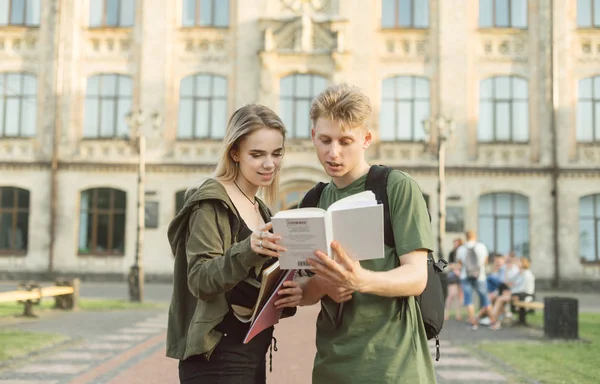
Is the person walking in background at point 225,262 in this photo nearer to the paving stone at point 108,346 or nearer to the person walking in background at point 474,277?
the paving stone at point 108,346

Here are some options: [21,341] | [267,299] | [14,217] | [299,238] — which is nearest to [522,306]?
[21,341]

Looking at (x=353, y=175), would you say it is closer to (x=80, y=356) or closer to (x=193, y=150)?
(x=80, y=356)

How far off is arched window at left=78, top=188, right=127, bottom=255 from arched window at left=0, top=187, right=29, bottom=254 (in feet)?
7.34

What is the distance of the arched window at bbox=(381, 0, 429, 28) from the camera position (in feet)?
90.2

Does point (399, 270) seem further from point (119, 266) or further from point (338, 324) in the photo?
point (119, 266)

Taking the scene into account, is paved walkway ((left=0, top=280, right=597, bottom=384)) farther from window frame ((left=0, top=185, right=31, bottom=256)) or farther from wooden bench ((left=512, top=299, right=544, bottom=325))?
window frame ((left=0, top=185, right=31, bottom=256))

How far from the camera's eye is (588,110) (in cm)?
2658

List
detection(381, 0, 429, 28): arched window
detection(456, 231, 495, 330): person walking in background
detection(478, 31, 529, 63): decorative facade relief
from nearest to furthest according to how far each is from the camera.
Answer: detection(456, 231, 495, 330): person walking in background → detection(478, 31, 529, 63): decorative facade relief → detection(381, 0, 429, 28): arched window

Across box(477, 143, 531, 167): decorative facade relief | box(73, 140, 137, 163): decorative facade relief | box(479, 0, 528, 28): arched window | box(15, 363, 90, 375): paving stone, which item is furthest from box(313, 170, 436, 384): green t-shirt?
box(479, 0, 528, 28): arched window

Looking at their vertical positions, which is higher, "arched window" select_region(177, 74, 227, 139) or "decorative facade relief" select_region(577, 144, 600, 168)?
"arched window" select_region(177, 74, 227, 139)

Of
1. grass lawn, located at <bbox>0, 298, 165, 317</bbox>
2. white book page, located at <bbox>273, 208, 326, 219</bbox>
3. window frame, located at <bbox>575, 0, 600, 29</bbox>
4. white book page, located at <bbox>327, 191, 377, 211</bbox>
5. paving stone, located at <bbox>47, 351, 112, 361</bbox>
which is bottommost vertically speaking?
grass lawn, located at <bbox>0, 298, 165, 317</bbox>

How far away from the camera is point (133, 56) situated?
27.6 meters

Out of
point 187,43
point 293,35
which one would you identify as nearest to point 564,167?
point 293,35

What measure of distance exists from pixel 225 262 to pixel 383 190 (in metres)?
0.75
